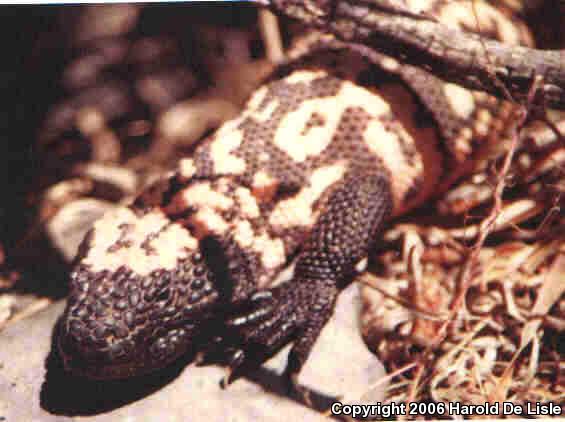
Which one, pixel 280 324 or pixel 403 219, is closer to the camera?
pixel 280 324

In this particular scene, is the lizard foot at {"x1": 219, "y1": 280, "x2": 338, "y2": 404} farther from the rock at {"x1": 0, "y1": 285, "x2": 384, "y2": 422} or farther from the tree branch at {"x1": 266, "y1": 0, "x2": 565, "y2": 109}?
the tree branch at {"x1": 266, "y1": 0, "x2": 565, "y2": 109}

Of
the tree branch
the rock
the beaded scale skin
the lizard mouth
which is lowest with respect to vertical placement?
the rock

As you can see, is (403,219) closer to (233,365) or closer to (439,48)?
(439,48)

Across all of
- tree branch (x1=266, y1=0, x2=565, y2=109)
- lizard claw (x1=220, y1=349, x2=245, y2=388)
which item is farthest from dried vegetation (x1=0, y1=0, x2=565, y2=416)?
lizard claw (x1=220, y1=349, x2=245, y2=388)

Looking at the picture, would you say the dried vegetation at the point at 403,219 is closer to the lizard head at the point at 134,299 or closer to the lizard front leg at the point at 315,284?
the lizard front leg at the point at 315,284

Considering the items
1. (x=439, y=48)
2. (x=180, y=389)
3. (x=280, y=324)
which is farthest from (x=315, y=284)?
(x=439, y=48)
